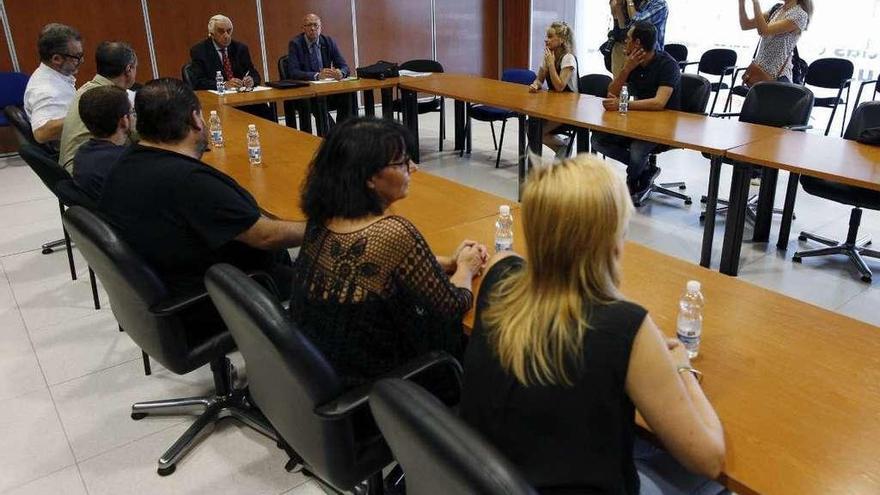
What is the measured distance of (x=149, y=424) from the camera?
98.0 inches

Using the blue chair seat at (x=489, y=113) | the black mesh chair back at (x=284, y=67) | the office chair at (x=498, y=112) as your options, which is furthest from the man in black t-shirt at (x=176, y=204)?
the black mesh chair back at (x=284, y=67)

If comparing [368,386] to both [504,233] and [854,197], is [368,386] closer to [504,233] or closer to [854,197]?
[504,233]

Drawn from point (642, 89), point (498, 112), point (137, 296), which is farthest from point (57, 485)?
point (498, 112)

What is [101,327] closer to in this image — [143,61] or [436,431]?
[436,431]

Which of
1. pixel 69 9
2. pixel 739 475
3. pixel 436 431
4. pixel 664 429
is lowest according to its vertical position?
pixel 739 475

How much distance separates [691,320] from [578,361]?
0.67 metres

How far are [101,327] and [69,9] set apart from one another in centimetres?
484

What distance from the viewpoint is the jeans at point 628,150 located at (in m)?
4.37

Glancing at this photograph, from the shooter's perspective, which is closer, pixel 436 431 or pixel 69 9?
pixel 436 431

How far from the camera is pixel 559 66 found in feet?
16.7

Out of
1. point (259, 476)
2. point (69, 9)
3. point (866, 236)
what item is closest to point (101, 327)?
point (259, 476)

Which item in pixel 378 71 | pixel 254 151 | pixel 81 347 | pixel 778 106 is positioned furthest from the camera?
pixel 378 71

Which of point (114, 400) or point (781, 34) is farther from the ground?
point (781, 34)

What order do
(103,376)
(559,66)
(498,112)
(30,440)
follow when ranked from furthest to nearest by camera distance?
(498,112) → (559,66) → (103,376) → (30,440)
